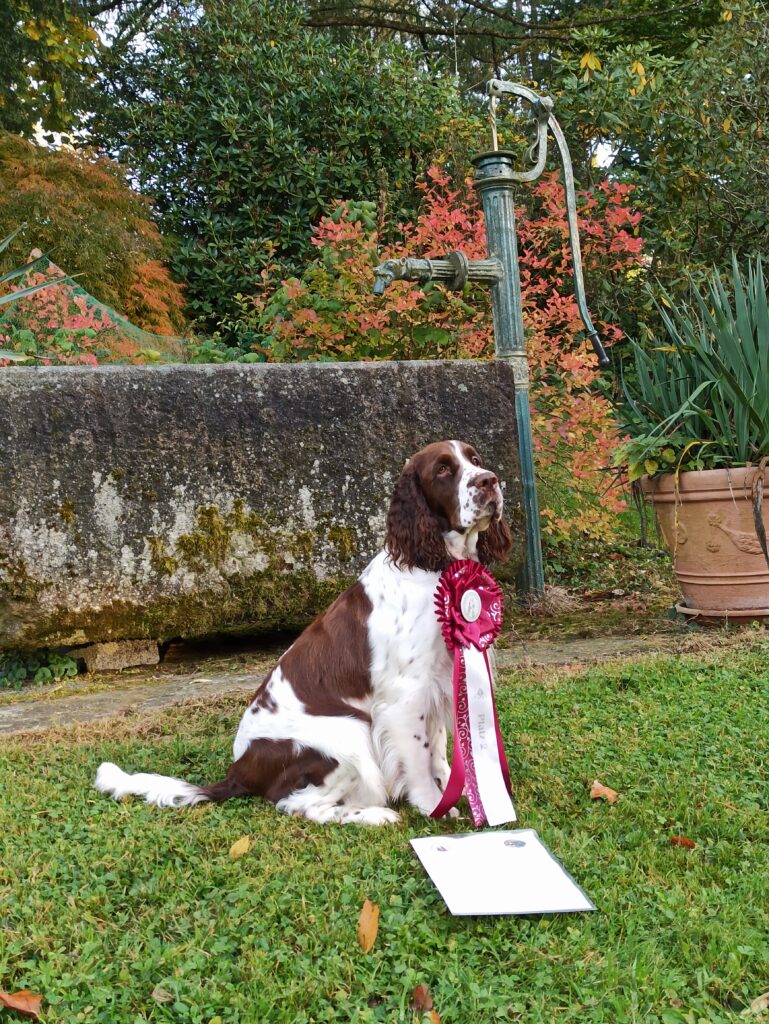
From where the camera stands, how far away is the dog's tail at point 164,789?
2.85 metres

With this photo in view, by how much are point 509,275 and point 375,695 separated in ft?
11.0

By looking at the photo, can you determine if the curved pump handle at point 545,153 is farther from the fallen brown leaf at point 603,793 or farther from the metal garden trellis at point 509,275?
the fallen brown leaf at point 603,793

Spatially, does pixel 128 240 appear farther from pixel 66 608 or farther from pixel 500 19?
pixel 500 19

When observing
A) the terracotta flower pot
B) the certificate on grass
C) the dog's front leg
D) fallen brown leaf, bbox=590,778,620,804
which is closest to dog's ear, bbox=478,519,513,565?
the dog's front leg

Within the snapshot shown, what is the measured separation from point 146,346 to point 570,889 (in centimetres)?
654

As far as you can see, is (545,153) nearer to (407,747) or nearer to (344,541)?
(344,541)

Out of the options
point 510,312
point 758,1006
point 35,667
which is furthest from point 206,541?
point 758,1006

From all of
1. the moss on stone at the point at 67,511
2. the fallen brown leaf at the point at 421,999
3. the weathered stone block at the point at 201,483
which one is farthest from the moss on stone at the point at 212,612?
the fallen brown leaf at the point at 421,999

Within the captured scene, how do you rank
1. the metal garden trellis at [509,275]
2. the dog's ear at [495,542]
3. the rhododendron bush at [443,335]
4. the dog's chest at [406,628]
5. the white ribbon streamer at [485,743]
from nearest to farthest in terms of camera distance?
the white ribbon streamer at [485,743] < the dog's chest at [406,628] < the dog's ear at [495,542] < the metal garden trellis at [509,275] < the rhododendron bush at [443,335]

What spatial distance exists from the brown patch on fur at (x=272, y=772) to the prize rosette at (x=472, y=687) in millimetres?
390

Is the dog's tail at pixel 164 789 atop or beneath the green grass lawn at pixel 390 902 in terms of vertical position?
atop

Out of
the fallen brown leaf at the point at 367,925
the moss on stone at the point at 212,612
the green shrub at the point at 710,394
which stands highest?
the green shrub at the point at 710,394

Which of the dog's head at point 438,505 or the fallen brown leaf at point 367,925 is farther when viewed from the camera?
the dog's head at point 438,505

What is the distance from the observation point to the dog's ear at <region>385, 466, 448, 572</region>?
2934 mm
